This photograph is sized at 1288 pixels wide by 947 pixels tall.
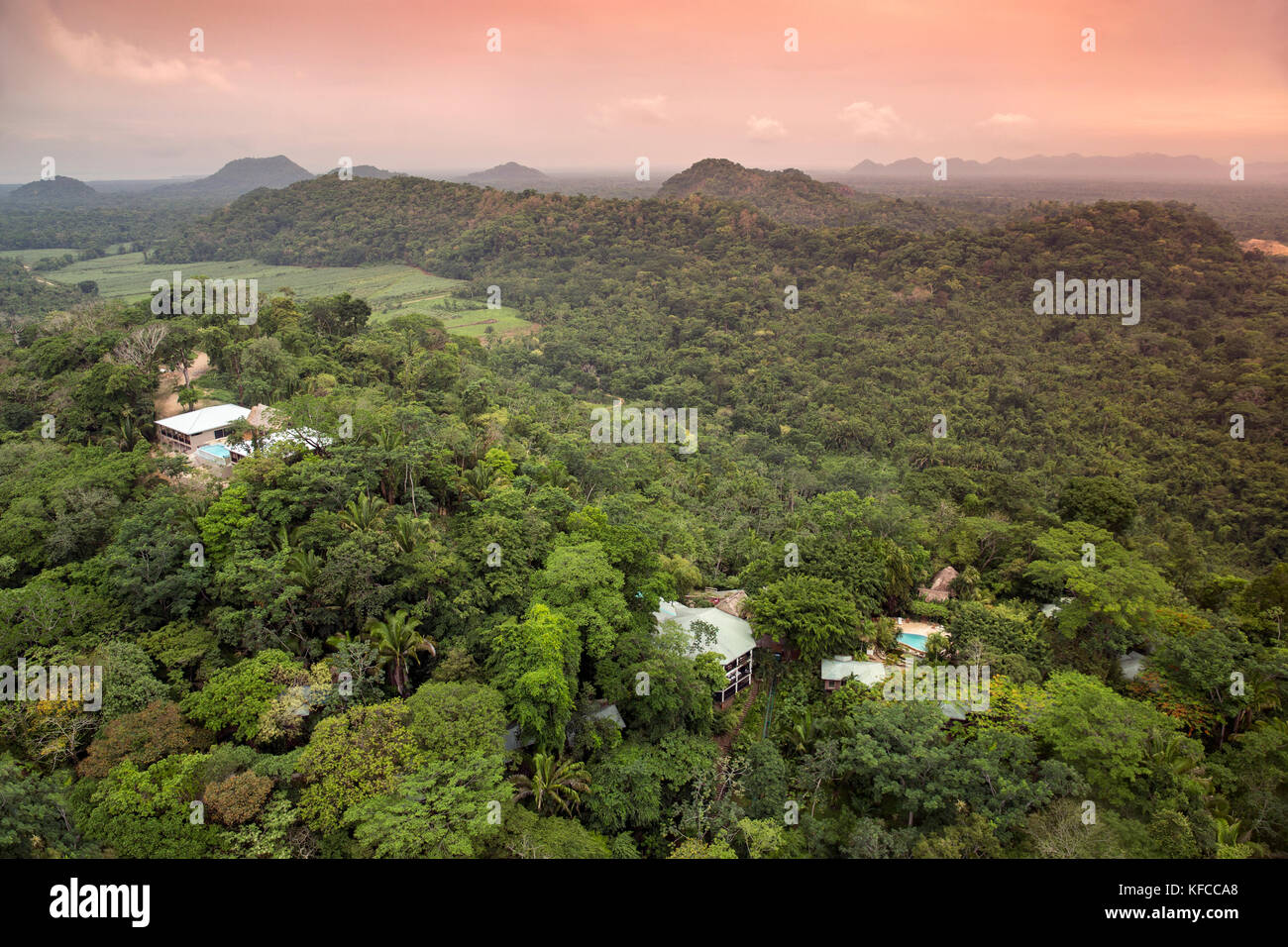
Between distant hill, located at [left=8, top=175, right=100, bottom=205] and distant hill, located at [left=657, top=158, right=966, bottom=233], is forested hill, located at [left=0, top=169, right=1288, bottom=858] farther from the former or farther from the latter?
distant hill, located at [left=8, top=175, right=100, bottom=205]

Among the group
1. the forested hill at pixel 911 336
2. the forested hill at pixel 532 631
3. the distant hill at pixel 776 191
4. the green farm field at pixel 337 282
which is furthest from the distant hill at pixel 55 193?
the forested hill at pixel 532 631

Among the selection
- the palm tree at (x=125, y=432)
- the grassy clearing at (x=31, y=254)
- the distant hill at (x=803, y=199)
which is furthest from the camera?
the distant hill at (x=803, y=199)

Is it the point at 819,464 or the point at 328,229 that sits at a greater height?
the point at 328,229

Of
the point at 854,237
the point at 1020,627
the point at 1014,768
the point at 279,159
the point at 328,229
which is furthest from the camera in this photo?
the point at 279,159

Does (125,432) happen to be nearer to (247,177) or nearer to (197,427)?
(197,427)

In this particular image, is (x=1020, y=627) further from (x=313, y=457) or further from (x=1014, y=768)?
(x=313, y=457)

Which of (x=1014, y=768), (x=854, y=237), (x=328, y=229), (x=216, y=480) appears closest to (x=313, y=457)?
(x=216, y=480)

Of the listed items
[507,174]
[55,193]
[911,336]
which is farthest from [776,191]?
[55,193]

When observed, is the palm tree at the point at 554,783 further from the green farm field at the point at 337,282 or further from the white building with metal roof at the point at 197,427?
the green farm field at the point at 337,282
